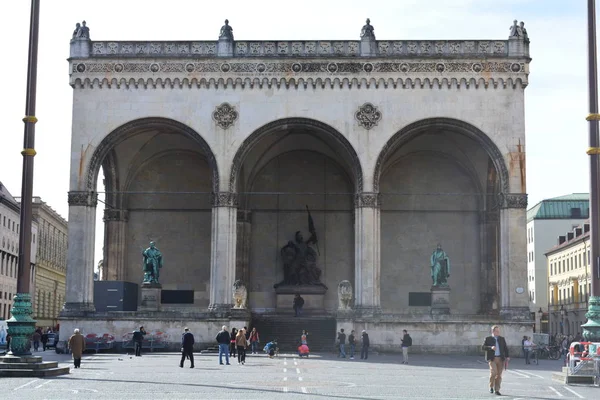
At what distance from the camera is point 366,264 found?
45.4 metres

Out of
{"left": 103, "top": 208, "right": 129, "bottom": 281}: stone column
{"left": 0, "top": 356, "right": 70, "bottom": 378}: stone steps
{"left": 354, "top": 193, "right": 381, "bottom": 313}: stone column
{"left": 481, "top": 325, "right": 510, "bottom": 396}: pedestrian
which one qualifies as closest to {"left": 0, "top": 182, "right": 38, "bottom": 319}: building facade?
{"left": 103, "top": 208, "right": 129, "bottom": 281}: stone column

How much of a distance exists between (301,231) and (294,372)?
23668 millimetres

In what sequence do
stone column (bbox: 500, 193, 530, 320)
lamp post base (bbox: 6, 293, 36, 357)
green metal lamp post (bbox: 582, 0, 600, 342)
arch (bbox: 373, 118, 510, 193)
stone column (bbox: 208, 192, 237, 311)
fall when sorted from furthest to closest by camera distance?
arch (bbox: 373, 118, 510, 193), stone column (bbox: 208, 192, 237, 311), stone column (bbox: 500, 193, 530, 320), lamp post base (bbox: 6, 293, 36, 357), green metal lamp post (bbox: 582, 0, 600, 342)

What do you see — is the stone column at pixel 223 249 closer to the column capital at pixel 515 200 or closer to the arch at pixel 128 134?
the arch at pixel 128 134

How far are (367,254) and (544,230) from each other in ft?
221

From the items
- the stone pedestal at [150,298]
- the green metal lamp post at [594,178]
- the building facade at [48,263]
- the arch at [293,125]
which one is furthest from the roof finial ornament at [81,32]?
the building facade at [48,263]

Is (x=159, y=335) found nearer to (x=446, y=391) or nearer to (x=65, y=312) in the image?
(x=65, y=312)

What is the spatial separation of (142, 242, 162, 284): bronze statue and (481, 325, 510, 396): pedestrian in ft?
86.1

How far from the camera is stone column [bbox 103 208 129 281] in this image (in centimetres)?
5203

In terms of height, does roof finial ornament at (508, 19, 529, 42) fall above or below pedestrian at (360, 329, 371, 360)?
above

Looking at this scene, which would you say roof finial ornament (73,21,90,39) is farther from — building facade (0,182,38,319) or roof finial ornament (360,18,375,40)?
building facade (0,182,38,319)

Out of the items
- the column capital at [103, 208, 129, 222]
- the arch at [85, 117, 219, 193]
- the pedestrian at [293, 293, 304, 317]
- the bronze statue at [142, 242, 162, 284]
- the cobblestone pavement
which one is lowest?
the cobblestone pavement

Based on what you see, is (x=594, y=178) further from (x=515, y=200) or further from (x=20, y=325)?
(x=515, y=200)

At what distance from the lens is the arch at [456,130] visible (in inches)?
1800
